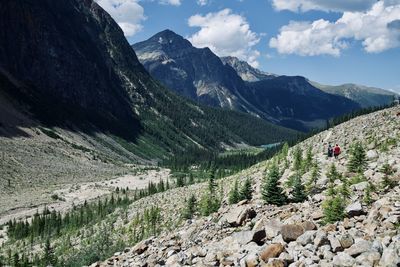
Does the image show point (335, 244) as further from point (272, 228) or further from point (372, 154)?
point (372, 154)

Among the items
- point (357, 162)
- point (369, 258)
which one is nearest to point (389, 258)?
point (369, 258)

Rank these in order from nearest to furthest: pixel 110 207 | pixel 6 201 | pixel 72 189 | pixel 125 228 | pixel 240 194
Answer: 1. pixel 240 194
2. pixel 125 228
3. pixel 110 207
4. pixel 6 201
5. pixel 72 189

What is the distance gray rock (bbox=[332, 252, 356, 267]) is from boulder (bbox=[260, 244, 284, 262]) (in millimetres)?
3535

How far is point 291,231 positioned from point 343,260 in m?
4.75

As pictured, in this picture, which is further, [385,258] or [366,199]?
[366,199]

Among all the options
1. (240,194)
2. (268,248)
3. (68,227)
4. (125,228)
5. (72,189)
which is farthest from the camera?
(72,189)

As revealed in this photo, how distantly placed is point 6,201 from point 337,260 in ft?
461

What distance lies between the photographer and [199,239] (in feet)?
103

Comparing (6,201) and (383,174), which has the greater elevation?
(383,174)

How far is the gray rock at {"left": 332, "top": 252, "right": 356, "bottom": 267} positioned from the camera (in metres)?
19.9

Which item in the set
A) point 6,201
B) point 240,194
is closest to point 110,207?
point 6,201

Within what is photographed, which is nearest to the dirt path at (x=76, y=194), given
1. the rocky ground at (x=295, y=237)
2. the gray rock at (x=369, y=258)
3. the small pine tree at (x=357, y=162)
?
the rocky ground at (x=295, y=237)

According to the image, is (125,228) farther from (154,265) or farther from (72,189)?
(72,189)

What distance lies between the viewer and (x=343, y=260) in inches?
794
